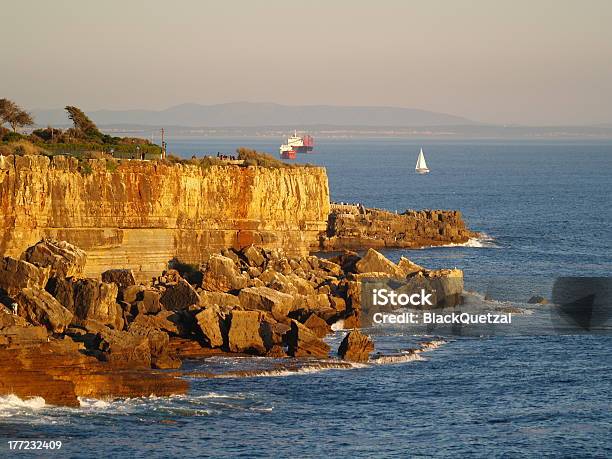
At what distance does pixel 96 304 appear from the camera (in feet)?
154

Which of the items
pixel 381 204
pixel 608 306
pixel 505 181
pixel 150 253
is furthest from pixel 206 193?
pixel 505 181

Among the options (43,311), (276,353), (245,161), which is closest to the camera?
(43,311)

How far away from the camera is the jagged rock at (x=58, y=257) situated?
51294 millimetres

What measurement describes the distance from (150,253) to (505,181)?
107341mm

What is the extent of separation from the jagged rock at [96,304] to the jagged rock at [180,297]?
10.0ft

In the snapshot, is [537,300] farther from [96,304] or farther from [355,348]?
[96,304]

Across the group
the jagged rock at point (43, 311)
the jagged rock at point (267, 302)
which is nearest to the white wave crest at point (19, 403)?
the jagged rock at point (43, 311)

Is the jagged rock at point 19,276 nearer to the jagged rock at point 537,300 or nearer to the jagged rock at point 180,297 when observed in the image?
the jagged rock at point 180,297

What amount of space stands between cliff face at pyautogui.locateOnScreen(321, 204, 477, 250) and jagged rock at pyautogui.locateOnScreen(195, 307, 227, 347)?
32.5 meters

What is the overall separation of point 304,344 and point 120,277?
1021 cm

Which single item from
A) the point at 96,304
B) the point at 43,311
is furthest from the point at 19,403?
the point at 96,304

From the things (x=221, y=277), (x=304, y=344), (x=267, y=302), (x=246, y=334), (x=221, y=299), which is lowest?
(x=304, y=344)

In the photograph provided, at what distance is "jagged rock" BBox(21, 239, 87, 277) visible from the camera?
168ft

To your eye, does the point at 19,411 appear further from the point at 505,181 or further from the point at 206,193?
the point at 505,181
